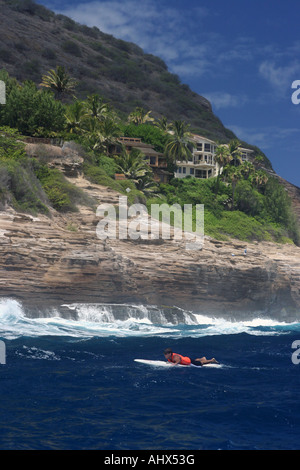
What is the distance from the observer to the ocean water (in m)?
18.1

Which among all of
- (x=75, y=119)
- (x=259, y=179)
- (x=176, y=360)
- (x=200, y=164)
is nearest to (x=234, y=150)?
(x=200, y=164)

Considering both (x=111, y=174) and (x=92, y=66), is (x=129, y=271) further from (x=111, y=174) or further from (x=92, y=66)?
(x=92, y=66)

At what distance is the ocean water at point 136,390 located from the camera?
1814cm

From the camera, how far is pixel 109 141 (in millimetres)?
70438

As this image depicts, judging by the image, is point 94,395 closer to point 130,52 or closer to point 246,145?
point 246,145

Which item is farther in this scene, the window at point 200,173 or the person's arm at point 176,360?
the window at point 200,173

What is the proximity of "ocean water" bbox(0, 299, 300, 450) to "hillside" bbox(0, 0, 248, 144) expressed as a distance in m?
103

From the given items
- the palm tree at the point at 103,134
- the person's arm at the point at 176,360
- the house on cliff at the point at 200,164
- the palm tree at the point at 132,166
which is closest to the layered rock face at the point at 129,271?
the palm tree at the point at 132,166

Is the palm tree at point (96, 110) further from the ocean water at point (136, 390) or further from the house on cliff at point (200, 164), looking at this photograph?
the ocean water at point (136, 390)

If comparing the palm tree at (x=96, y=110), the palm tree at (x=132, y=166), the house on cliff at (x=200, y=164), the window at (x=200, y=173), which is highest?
the palm tree at (x=96, y=110)

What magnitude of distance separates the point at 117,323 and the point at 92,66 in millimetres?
130568

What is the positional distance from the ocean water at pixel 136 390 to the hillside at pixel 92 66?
10256 cm

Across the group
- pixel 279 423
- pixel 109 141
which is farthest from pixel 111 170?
pixel 279 423
